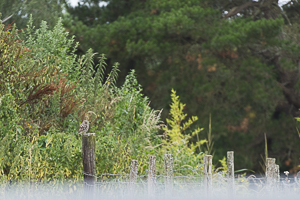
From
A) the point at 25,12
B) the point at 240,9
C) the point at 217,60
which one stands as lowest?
the point at 217,60

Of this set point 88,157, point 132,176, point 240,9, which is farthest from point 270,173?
point 240,9

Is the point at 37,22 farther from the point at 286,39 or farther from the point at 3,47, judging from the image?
the point at 286,39

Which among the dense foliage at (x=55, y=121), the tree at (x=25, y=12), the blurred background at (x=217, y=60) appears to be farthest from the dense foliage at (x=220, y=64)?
the dense foliage at (x=55, y=121)

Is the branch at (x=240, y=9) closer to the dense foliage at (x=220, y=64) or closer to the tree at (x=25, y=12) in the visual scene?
the dense foliage at (x=220, y=64)

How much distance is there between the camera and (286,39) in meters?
8.04

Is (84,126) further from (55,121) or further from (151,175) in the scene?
(55,121)

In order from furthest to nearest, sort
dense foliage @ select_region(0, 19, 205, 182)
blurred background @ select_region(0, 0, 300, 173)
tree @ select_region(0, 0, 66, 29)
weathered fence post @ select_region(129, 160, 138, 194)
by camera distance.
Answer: blurred background @ select_region(0, 0, 300, 173), tree @ select_region(0, 0, 66, 29), dense foliage @ select_region(0, 19, 205, 182), weathered fence post @ select_region(129, 160, 138, 194)

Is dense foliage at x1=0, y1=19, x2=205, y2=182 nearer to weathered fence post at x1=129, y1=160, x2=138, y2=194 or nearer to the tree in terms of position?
weathered fence post at x1=129, y1=160, x2=138, y2=194

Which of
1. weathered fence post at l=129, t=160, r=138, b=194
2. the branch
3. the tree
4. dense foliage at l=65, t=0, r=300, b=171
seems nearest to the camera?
weathered fence post at l=129, t=160, r=138, b=194

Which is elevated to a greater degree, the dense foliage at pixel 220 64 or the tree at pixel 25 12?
the tree at pixel 25 12

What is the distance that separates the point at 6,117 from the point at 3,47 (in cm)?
89

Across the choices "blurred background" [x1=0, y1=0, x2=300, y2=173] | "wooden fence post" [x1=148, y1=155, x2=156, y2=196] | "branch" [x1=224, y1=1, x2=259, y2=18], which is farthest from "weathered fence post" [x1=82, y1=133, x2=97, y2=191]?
"branch" [x1=224, y1=1, x2=259, y2=18]

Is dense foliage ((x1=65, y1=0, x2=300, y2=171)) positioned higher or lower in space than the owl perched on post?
higher

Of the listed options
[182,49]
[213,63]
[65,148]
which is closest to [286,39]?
[213,63]
